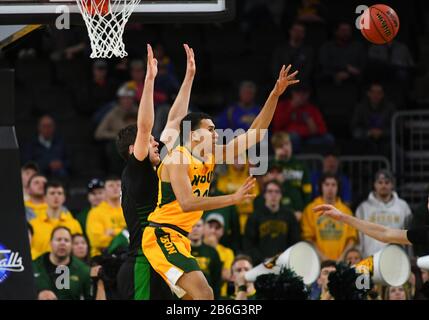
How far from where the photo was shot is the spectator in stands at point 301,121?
16.7 meters

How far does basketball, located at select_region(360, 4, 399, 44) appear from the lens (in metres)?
11.1

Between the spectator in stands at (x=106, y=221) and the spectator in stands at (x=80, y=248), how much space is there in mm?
368

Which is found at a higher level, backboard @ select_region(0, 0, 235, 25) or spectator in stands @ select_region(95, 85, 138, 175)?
backboard @ select_region(0, 0, 235, 25)

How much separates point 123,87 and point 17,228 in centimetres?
611

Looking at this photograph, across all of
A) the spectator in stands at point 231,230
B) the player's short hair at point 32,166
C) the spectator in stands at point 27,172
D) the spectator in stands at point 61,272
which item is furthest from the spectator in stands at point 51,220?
the spectator in stands at point 231,230

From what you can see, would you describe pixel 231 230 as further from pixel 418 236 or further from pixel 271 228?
pixel 418 236

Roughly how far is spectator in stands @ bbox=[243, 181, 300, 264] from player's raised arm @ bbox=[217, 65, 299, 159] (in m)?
3.51

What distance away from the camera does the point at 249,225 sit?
14.5 meters

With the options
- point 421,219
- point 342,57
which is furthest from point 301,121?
point 421,219

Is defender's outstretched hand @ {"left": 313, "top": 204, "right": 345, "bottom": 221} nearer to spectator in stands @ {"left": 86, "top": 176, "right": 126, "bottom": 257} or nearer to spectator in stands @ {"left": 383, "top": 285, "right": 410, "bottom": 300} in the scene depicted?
spectator in stands @ {"left": 383, "top": 285, "right": 410, "bottom": 300}

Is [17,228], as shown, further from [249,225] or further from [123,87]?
[123,87]

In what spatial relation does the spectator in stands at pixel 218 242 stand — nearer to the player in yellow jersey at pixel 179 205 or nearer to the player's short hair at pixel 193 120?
the player in yellow jersey at pixel 179 205

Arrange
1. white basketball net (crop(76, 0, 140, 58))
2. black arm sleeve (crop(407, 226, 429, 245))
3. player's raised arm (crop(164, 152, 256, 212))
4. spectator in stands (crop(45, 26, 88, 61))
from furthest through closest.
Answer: spectator in stands (crop(45, 26, 88, 61)) → white basketball net (crop(76, 0, 140, 58)) → black arm sleeve (crop(407, 226, 429, 245)) → player's raised arm (crop(164, 152, 256, 212))

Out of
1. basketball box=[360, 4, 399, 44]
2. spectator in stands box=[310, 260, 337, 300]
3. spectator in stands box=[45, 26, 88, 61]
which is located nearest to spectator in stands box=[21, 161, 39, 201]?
spectator in stands box=[45, 26, 88, 61]
